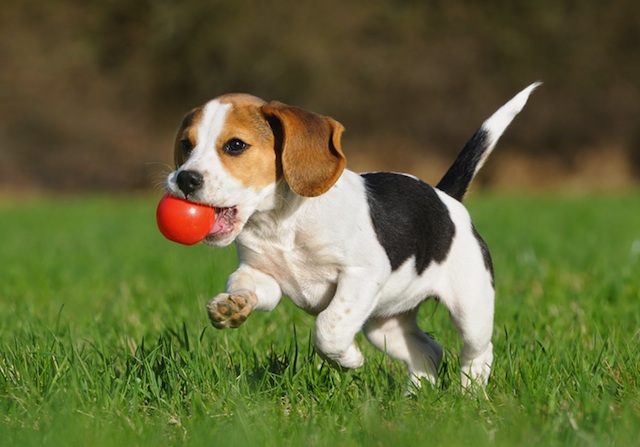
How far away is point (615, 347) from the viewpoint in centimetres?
414

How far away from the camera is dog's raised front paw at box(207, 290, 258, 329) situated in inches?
137

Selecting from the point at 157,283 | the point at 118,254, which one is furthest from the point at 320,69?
the point at 157,283

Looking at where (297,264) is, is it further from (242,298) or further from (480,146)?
(480,146)

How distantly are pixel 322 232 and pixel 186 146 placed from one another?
646mm

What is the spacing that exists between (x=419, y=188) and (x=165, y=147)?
24602mm

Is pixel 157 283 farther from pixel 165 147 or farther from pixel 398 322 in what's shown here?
pixel 165 147

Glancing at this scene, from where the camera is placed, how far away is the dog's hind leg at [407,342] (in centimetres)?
441

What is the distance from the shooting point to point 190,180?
11.5 ft

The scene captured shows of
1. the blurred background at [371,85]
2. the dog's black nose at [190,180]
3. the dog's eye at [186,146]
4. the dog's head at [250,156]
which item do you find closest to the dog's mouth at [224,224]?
the dog's head at [250,156]

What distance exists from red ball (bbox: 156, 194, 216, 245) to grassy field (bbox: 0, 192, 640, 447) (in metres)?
0.55

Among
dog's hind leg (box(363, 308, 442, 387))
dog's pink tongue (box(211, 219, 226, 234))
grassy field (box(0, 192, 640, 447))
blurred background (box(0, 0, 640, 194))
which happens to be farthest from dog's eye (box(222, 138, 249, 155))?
blurred background (box(0, 0, 640, 194))

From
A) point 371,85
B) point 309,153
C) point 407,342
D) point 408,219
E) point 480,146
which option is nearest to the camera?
point 309,153

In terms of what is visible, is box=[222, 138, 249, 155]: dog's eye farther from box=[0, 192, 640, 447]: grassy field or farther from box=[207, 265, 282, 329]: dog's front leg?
box=[0, 192, 640, 447]: grassy field

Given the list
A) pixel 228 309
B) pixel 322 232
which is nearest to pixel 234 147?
pixel 322 232
